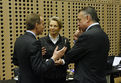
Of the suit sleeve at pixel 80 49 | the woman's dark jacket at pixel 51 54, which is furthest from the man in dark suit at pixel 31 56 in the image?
the woman's dark jacket at pixel 51 54

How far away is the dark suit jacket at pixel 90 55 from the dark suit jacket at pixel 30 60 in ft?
1.23

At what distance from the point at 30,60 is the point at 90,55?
0.76m

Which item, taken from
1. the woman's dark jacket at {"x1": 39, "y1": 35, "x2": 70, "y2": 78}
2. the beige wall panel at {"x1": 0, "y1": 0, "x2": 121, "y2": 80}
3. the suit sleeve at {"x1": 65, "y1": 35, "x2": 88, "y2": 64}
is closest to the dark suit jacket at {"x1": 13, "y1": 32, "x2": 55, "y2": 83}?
the suit sleeve at {"x1": 65, "y1": 35, "x2": 88, "y2": 64}

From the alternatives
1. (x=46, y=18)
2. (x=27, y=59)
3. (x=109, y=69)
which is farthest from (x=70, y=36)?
(x=27, y=59)

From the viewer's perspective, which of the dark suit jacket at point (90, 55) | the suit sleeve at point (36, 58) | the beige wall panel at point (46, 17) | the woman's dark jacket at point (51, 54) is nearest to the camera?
the suit sleeve at point (36, 58)

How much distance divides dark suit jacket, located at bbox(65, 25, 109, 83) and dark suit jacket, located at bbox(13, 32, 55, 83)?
38cm

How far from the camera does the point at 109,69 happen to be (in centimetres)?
384

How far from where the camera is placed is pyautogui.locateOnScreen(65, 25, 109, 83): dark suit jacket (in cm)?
200

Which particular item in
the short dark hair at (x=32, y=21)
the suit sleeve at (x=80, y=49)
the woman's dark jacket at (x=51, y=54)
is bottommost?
the woman's dark jacket at (x=51, y=54)

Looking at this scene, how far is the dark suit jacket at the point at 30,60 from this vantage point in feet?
6.13

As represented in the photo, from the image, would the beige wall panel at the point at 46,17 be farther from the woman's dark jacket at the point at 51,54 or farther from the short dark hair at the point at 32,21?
the short dark hair at the point at 32,21

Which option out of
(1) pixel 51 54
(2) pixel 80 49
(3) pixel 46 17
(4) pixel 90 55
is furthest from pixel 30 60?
(3) pixel 46 17

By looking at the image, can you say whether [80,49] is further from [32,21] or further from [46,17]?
[46,17]

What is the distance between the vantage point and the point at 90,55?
2014mm
